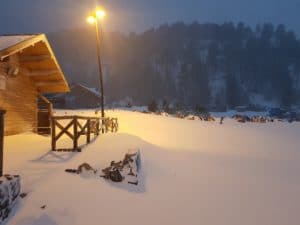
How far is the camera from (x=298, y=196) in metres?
10.0

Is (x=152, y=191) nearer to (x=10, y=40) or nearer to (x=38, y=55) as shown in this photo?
(x=10, y=40)

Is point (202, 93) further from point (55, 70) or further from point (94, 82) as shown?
point (55, 70)

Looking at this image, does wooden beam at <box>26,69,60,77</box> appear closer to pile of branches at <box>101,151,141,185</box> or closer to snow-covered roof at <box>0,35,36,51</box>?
snow-covered roof at <box>0,35,36,51</box>

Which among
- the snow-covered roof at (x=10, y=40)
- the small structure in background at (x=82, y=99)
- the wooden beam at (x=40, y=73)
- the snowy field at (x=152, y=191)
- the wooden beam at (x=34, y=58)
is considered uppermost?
the snow-covered roof at (x=10, y=40)

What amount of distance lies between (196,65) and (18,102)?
154 metres

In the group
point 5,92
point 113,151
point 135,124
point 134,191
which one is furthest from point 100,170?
point 135,124

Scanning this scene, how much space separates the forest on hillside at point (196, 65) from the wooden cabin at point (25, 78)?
391 feet

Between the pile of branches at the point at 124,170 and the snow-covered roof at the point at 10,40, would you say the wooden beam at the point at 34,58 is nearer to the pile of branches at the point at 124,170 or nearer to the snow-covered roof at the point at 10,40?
the snow-covered roof at the point at 10,40

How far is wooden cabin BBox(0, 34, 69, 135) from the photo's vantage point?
15617mm

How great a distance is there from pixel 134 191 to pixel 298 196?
14.8 ft

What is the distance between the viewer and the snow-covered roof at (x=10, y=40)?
1438cm

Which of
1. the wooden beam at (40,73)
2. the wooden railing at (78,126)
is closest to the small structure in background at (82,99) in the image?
the wooden railing at (78,126)

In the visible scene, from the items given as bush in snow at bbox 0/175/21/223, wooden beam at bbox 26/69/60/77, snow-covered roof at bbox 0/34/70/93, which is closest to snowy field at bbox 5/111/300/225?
bush in snow at bbox 0/175/21/223

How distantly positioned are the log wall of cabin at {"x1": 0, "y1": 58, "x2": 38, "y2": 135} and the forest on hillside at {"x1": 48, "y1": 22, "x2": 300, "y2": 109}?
120 metres
